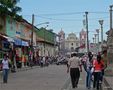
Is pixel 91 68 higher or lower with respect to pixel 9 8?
lower

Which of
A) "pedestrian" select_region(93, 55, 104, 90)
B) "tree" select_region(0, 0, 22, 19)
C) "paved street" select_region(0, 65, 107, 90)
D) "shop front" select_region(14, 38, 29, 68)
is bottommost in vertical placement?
"paved street" select_region(0, 65, 107, 90)

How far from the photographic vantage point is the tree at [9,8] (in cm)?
4966

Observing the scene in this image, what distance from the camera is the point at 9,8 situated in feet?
168

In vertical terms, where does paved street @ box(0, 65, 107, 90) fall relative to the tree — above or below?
below

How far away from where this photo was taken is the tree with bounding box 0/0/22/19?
4966cm

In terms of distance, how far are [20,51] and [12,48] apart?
13.9 meters

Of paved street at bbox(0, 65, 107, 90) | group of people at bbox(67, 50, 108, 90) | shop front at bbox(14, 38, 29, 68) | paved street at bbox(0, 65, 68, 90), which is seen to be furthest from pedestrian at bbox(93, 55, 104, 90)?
shop front at bbox(14, 38, 29, 68)

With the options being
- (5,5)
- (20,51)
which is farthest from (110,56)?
(20,51)

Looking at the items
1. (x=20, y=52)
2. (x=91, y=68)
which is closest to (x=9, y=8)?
(x=20, y=52)

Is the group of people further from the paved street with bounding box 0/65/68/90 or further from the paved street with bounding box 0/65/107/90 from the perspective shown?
the paved street with bounding box 0/65/68/90

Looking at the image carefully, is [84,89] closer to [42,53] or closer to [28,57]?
[28,57]

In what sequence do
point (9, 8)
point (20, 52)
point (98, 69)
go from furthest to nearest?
point (20, 52)
point (9, 8)
point (98, 69)

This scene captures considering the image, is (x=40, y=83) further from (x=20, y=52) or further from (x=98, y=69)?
(x=20, y=52)

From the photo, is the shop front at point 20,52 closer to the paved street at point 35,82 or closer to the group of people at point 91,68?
the paved street at point 35,82
